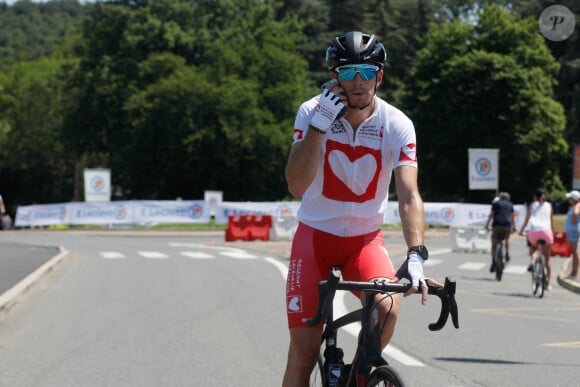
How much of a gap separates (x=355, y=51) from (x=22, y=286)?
1258cm

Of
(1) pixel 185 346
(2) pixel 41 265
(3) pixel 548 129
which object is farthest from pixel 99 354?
(3) pixel 548 129

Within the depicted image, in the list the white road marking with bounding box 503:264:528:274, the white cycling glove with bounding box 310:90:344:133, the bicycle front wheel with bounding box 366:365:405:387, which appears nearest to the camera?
the bicycle front wheel with bounding box 366:365:405:387

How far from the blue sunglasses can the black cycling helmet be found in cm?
2

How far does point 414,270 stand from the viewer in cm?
433

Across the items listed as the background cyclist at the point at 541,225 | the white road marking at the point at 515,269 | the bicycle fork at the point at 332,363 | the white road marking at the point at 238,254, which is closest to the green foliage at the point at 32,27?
the white road marking at the point at 238,254

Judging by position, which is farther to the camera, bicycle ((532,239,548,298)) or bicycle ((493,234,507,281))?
bicycle ((493,234,507,281))

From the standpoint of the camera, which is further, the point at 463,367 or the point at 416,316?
the point at 416,316

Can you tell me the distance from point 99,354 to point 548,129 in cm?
5465

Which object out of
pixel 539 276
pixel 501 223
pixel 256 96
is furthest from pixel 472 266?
pixel 256 96

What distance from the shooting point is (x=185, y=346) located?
397 inches

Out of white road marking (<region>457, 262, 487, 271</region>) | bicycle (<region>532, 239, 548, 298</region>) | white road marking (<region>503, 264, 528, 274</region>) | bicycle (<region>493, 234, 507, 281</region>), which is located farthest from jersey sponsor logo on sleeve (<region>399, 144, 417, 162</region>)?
white road marking (<region>457, 262, 487, 271</region>)

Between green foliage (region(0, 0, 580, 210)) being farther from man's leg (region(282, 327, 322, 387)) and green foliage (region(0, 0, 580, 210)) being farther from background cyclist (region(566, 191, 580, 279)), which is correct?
man's leg (region(282, 327, 322, 387))

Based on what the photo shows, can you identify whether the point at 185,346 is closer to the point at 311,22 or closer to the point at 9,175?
the point at 311,22

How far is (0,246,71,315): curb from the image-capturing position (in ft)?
44.6
